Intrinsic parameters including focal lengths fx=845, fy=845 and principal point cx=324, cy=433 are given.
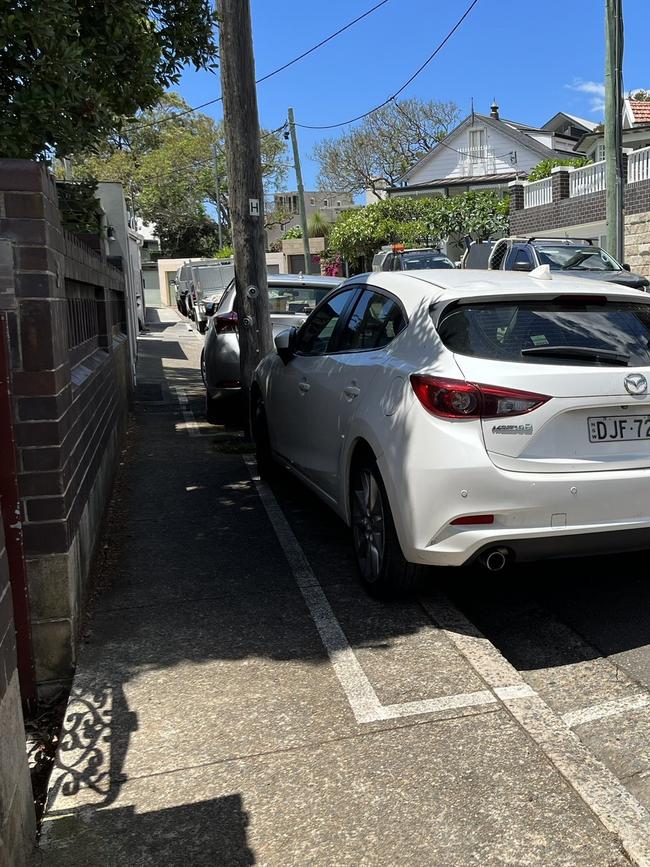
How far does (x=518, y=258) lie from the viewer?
14.9 meters

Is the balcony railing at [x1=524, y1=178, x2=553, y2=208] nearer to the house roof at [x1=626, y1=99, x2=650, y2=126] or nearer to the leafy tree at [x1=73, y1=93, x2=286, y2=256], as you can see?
the house roof at [x1=626, y1=99, x2=650, y2=126]

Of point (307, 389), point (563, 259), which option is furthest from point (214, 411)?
point (563, 259)

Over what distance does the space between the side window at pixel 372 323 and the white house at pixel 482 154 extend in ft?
142

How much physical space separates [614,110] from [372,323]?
1062 centimetres

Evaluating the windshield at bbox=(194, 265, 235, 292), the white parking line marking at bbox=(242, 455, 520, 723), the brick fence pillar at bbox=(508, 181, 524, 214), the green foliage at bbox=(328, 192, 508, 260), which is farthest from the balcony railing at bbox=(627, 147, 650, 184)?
the white parking line marking at bbox=(242, 455, 520, 723)

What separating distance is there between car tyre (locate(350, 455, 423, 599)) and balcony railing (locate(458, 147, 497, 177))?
47702mm

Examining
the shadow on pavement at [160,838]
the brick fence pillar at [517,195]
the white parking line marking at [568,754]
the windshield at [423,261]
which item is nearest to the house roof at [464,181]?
the brick fence pillar at [517,195]

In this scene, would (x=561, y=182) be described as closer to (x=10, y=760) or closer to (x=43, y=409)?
(x=43, y=409)

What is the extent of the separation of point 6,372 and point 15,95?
112 inches

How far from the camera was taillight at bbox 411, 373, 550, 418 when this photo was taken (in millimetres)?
3646

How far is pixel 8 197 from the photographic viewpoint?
3387mm

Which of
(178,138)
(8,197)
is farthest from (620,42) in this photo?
(178,138)

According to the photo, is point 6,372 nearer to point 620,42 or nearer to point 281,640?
point 281,640

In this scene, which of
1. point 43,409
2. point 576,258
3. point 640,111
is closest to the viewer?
point 43,409
